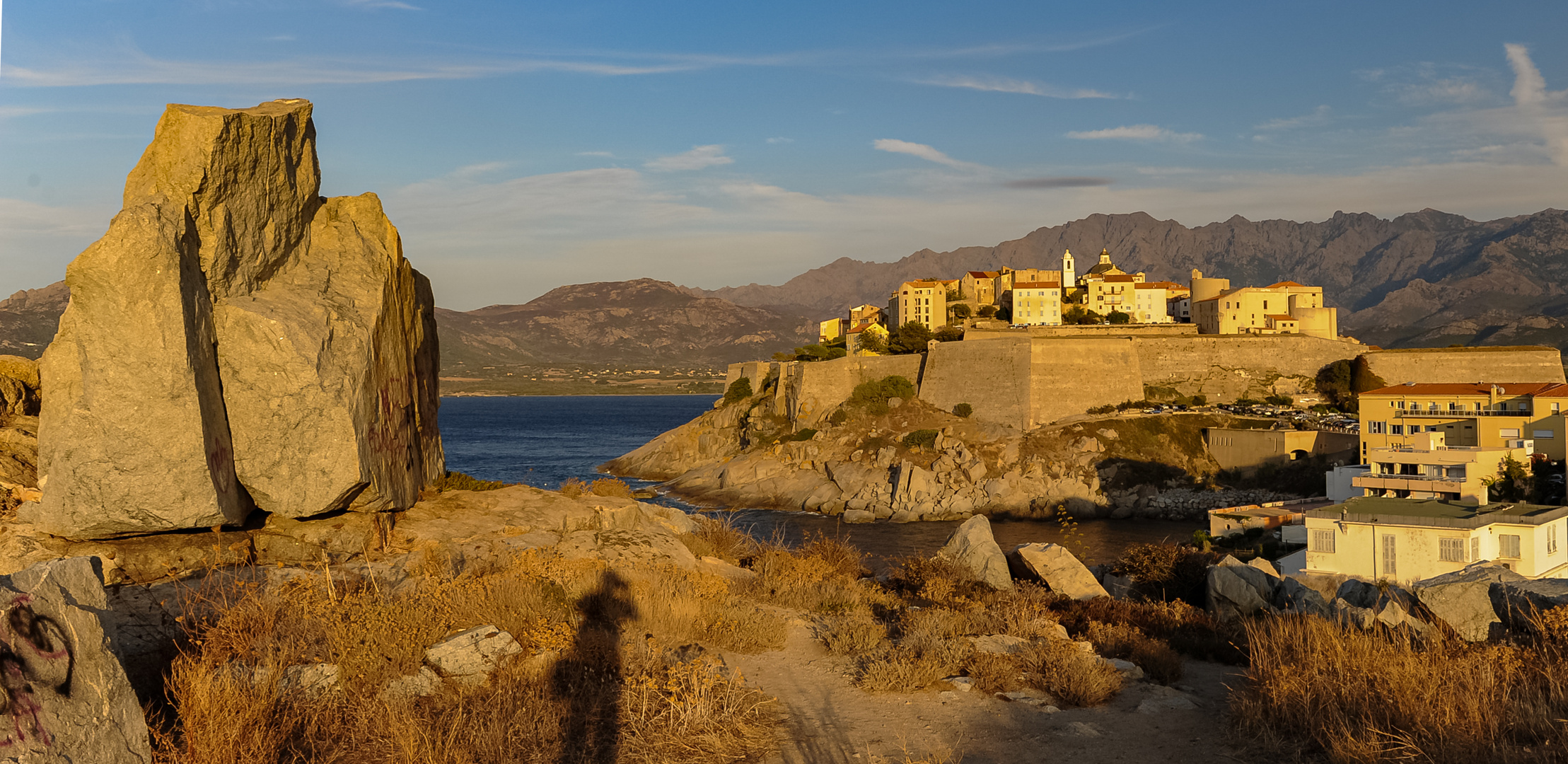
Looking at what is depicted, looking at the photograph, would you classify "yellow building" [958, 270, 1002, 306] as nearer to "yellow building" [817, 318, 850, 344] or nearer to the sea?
"yellow building" [817, 318, 850, 344]

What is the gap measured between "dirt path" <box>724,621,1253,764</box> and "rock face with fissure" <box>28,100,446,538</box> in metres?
4.32

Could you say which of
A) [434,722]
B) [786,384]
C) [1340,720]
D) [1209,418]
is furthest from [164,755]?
[786,384]

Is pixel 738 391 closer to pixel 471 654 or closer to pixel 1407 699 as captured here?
pixel 471 654

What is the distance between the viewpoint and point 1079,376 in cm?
5594

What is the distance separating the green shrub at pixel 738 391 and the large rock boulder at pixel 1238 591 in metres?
55.3

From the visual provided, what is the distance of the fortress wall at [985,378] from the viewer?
54.6 meters

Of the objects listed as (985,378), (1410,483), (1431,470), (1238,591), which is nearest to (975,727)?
(1238,591)

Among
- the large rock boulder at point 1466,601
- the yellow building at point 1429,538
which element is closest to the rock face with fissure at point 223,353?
the large rock boulder at point 1466,601

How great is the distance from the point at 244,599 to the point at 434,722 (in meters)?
2.15

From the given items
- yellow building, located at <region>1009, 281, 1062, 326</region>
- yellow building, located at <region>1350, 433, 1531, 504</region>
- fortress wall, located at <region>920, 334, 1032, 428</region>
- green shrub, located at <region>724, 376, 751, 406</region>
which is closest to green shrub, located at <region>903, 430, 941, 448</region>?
fortress wall, located at <region>920, 334, 1032, 428</region>

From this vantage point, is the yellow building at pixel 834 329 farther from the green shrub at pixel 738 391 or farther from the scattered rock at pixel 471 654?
the scattered rock at pixel 471 654

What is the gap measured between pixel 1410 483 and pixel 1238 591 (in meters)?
24.6

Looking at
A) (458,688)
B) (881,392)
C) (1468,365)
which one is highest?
(458,688)

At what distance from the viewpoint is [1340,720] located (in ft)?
17.1
